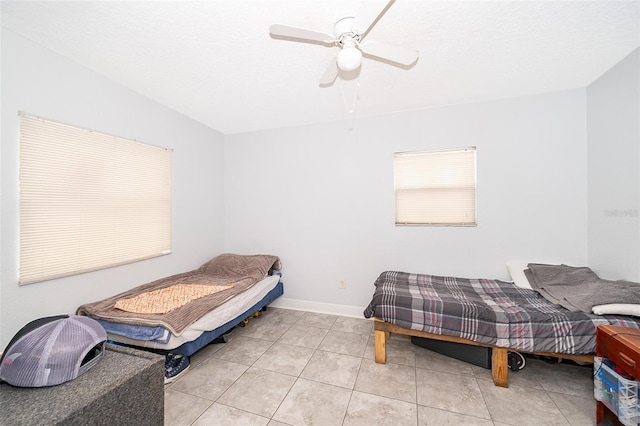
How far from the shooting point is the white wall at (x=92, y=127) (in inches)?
64.9

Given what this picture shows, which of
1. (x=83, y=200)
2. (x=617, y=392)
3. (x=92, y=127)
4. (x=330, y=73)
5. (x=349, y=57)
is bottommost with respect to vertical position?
(x=617, y=392)

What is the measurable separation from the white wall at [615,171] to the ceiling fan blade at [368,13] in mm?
2275

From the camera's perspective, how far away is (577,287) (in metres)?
2.03

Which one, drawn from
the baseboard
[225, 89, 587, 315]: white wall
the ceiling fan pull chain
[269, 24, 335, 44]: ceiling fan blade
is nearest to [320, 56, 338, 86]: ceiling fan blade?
[269, 24, 335, 44]: ceiling fan blade

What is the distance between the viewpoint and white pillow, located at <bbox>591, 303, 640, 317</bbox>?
1.58m

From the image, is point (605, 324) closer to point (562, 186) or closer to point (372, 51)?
point (562, 186)

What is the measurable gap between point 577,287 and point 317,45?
116 inches

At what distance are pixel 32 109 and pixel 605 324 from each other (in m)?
4.39

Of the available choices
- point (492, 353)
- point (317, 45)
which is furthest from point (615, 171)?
point (317, 45)

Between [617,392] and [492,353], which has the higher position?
[617,392]

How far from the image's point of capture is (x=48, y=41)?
1744mm

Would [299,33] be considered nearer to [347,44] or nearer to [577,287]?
[347,44]

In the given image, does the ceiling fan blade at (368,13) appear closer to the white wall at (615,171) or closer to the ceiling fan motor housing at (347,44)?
the ceiling fan motor housing at (347,44)

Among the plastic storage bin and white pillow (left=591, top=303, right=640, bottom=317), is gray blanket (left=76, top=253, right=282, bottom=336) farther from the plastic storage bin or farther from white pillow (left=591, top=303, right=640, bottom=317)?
white pillow (left=591, top=303, right=640, bottom=317)
